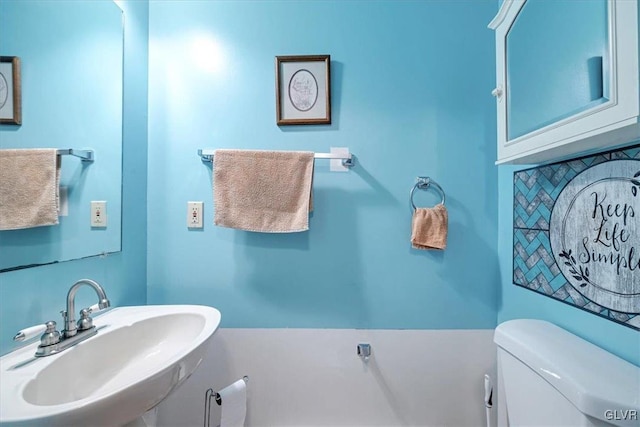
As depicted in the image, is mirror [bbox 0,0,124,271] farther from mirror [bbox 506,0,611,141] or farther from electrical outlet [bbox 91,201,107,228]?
mirror [bbox 506,0,611,141]

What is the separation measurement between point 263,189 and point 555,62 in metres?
1.04

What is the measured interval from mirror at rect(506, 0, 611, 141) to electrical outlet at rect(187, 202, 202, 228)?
4.13 feet

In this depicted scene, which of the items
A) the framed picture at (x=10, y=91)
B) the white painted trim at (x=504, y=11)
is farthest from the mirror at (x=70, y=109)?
the white painted trim at (x=504, y=11)

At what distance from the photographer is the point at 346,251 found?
110 centimetres

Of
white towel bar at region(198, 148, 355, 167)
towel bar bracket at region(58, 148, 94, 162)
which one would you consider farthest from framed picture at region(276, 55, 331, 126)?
towel bar bracket at region(58, 148, 94, 162)

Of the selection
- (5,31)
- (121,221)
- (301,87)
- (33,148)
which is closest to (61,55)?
(5,31)

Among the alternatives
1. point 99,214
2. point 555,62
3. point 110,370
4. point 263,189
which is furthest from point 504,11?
point 110,370

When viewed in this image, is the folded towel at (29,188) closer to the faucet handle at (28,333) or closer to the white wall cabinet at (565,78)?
the faucet handle at (28,333)

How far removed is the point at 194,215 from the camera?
1112 mm

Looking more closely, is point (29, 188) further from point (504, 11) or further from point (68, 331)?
point (504, 11)

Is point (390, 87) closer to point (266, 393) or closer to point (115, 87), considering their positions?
point (115, 87)

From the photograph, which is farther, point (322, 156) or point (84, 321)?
point (322, 156)

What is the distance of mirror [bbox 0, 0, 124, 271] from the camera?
2.32 feet

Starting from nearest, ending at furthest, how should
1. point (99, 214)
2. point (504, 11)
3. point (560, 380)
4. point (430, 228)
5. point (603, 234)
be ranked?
point (560, 380) < point (603, 234) < point (504, 11) < point (99, 214) < point (430, 228)
